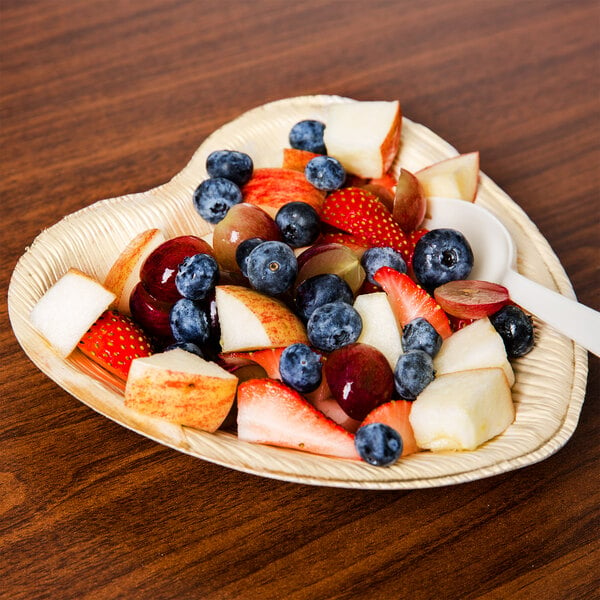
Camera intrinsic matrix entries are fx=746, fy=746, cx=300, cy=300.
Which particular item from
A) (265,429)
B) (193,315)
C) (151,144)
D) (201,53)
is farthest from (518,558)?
(201,53)

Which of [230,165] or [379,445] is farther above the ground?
[230,165]

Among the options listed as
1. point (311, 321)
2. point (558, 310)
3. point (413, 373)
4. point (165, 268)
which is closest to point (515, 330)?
point (558, 310)

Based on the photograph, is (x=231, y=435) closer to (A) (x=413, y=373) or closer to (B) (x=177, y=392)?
(B) (x=177, y=392)

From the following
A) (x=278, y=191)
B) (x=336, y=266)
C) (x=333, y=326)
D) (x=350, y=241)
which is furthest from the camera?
(x=278, y=191)

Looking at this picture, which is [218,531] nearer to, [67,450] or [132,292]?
[67,450]

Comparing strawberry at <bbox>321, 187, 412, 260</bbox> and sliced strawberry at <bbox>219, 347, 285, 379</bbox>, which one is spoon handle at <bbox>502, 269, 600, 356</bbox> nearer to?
strawberry at <bbox>321, 187, 412, 260</bbox>

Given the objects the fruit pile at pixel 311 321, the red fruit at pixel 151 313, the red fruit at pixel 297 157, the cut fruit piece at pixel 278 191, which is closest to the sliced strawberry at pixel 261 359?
the fruit pile at pixel 311 321

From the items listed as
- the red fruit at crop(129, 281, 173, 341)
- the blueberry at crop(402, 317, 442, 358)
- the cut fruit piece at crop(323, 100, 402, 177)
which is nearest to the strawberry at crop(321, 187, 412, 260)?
the cut fruit piece at crop(323, 100, 402, 177)
